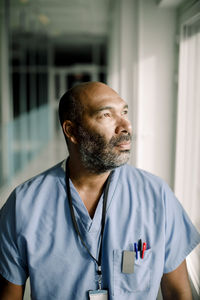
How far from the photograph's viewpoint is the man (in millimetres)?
991

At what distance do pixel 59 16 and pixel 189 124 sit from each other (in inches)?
169

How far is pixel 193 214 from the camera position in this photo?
1669 millimetres

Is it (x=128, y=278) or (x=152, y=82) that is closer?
(x=128, y=278)

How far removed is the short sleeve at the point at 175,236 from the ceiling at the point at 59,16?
387 centimetres

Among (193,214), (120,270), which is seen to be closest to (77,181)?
(120,270)

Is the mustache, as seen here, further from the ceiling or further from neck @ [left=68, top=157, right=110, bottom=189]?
the ceiling

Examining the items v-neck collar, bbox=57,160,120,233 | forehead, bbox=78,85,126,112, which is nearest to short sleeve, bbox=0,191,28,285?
v-neck collar, bbox=57,160,120,233

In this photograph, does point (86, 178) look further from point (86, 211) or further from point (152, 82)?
point (152, 82)

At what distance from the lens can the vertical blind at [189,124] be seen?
1.64m

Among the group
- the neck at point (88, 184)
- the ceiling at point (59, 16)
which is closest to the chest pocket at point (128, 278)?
the neck at point (88, 184)

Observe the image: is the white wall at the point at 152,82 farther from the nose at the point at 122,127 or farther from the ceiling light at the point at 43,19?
the ceiling light at the point at 43,19

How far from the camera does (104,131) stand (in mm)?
1047

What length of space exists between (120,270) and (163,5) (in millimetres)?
1431

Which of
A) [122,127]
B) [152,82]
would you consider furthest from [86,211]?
[152,82]
